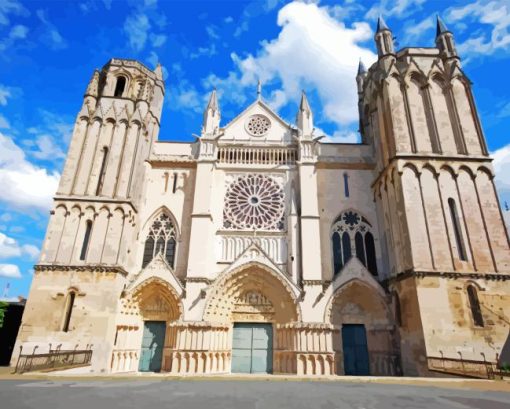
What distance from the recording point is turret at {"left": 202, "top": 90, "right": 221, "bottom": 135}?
68.1 feet

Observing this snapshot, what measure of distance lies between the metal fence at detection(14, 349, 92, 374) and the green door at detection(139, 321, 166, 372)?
3.01m

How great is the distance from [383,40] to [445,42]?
3.58 meters

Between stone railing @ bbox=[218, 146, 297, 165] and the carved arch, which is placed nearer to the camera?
the carved arch

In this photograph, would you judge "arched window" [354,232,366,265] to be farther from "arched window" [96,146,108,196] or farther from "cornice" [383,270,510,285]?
"arched window" [96,146,108,196]

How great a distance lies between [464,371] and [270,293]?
8.65 meters

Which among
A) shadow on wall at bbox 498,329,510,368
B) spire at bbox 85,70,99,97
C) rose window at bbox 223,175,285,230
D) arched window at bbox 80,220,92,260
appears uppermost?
spire at bbox 85,70,99,97

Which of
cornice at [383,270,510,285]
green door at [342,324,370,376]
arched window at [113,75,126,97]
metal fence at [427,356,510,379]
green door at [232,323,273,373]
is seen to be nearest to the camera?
metal fence at [427,356,510,379]

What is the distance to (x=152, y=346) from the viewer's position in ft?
53.7

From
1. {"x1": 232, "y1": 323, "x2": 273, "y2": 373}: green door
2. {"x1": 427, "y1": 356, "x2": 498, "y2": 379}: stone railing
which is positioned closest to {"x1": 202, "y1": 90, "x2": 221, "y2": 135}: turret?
{"x1": 232, "y1": 323, "x2": 273, "y2": 373}: green door

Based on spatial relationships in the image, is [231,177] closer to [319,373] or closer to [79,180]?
[79,180]

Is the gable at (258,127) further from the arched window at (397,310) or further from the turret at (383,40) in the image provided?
the arched window at (397,310)

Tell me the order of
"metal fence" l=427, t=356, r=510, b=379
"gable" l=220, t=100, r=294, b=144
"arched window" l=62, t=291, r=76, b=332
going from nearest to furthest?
"metal fence" l=427, t=356, r=510, b=379, "arched window" l=62, t=291, r=76, b=332, "gable" l=220, t=100, r=294, b=144

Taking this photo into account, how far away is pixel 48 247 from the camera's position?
621 inches

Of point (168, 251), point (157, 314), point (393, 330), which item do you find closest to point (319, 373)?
point (393, 330)
